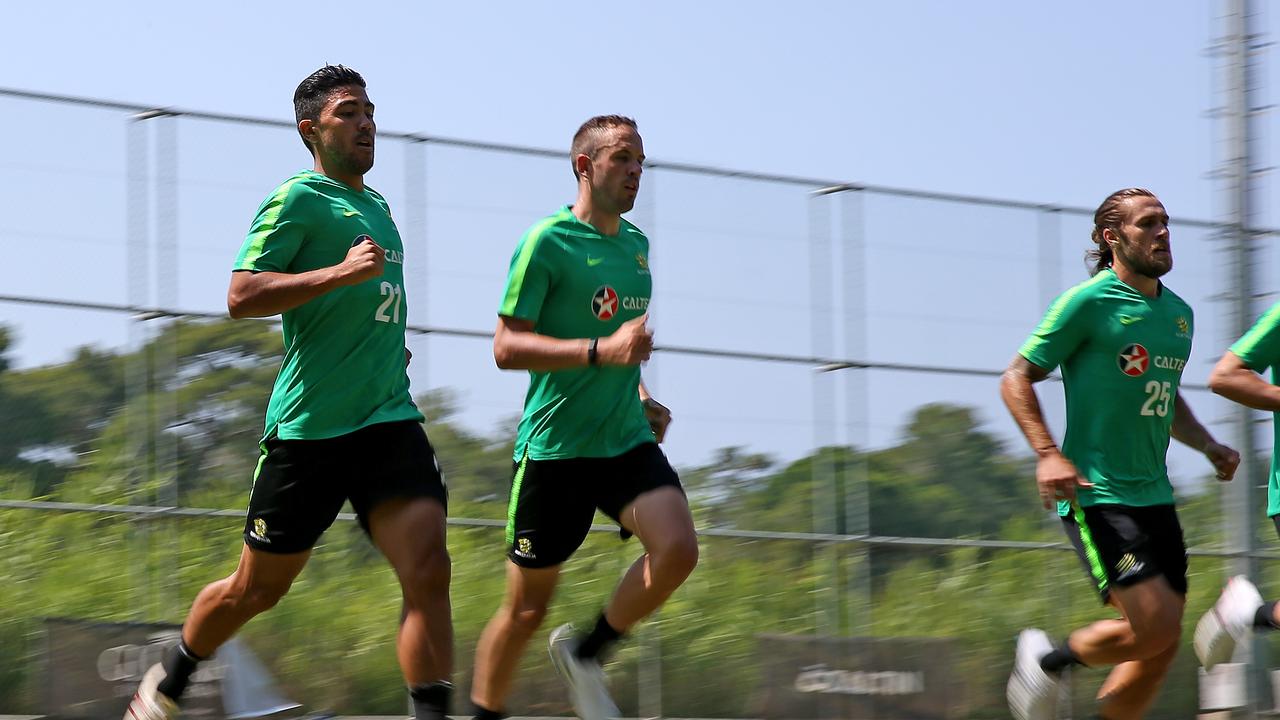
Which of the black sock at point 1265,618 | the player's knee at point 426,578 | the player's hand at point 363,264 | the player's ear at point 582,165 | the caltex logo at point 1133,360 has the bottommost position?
the black sock at point 1265,618

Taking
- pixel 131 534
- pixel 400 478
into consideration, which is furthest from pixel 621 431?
pixel 131 534

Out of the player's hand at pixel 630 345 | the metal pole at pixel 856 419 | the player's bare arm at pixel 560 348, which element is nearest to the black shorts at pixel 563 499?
the player's bare arm at pixel 560 348

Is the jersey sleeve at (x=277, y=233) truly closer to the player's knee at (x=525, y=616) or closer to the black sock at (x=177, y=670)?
the black sock at (x=177, y=670)

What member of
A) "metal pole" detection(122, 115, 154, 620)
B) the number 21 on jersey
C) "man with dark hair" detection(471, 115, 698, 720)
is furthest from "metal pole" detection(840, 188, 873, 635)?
the number 21 on jersey

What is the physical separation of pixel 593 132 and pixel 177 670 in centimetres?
219

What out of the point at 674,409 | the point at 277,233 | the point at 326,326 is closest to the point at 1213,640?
the point at 674,409

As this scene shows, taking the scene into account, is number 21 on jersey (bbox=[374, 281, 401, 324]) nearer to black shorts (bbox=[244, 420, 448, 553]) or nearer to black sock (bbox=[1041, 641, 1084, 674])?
black shorts (bbox=[244, 420, 448, 553])

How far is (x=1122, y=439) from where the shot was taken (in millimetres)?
6160

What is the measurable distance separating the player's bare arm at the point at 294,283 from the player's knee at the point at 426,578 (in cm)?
79

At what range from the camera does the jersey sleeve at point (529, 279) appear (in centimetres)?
557

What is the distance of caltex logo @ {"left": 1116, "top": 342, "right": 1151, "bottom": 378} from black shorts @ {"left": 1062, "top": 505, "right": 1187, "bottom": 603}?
48 centimetres

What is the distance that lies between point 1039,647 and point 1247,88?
3.32 metres

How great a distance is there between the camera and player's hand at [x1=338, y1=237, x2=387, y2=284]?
15.3 feet

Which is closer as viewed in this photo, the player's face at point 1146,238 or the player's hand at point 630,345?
the player's hand at point 630,345
